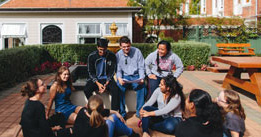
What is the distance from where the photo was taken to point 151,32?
63.0 ft

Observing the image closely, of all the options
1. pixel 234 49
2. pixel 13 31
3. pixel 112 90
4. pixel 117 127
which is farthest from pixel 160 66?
pixel 13 31

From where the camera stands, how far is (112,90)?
5312 mm

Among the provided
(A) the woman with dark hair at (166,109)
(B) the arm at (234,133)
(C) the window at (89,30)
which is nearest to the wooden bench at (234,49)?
(C) the window at (89,30)

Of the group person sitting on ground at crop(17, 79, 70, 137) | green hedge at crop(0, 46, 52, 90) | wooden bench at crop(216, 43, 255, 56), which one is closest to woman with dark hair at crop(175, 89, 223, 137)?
person sitting on ground at crop(17, 79, 70, 137)

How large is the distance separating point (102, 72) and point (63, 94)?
113 centimetres

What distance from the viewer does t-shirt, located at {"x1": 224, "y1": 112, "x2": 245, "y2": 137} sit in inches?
132

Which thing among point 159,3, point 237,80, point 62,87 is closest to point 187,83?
point 237,80

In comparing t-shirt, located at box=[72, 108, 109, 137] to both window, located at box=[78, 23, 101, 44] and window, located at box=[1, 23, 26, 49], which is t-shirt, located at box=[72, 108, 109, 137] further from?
window, located at box=[1, 23, 26, 49]

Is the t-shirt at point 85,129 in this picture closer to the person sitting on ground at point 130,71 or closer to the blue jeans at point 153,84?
→ the person sitting on ground at point 130,71

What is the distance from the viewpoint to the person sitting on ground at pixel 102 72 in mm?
5340

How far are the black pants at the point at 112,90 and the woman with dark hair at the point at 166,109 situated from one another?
86cm

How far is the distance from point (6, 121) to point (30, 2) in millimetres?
15625

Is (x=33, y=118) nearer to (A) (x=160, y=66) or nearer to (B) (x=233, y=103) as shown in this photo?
(B) (x=233, y=103)

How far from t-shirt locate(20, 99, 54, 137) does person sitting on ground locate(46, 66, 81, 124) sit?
115 cm
